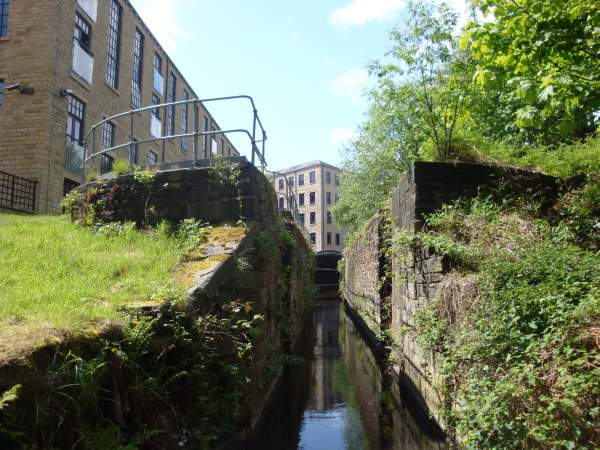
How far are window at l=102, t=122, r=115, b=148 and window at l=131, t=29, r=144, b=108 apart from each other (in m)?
2.95

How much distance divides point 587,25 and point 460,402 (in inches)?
200

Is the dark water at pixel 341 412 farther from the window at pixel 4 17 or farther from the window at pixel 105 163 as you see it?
the window at pixel 4 17

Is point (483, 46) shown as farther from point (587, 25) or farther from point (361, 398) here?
point (361, 398)

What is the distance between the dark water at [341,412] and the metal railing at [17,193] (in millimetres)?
9135

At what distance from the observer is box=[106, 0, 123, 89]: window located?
63.4ft

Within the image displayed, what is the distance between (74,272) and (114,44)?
17.6 meters

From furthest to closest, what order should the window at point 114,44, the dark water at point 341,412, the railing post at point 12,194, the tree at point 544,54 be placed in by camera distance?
the window at point 114,44, the railing post at point 12,194, the tree at point 544,54, the dark water at point 341,412

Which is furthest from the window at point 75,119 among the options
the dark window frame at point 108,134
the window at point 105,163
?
the dark window frame at point 108,134

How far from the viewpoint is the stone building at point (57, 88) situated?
14531 millimetres

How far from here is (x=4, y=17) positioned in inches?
608

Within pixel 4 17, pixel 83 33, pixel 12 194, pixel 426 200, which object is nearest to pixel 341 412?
pixel 426 200

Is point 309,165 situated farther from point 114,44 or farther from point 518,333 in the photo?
point 518,333

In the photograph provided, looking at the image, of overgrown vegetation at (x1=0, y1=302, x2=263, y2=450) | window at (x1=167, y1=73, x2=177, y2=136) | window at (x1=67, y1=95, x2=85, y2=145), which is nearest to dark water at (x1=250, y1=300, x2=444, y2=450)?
overgrown vegetation at (x1=0, y1=302, x2=263, y2=450)

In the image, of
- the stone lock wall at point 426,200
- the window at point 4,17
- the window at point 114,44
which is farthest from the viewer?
the window at point 114,44
